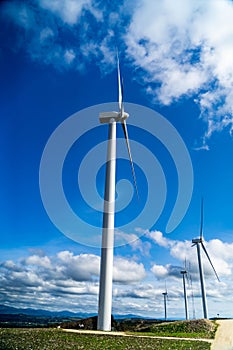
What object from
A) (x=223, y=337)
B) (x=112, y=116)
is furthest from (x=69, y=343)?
(x=112, y=116)

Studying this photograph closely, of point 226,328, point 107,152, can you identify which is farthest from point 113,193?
point 226,328

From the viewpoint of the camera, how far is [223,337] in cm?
3819

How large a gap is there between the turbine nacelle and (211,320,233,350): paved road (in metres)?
31.5

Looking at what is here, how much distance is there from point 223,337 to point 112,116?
32897mm

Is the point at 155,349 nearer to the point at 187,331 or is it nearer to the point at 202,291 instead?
the point at 187,331

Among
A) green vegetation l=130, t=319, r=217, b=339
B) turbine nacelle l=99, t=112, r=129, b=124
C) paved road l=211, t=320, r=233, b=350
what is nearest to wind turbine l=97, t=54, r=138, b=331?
turbine nacelle l=99, t=112, r=129, b=124

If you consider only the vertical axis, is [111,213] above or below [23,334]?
above

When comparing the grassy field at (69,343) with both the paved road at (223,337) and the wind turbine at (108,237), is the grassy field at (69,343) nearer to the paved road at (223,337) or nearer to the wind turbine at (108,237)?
the paved road at (223,337)

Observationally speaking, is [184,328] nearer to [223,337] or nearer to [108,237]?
[223,337]

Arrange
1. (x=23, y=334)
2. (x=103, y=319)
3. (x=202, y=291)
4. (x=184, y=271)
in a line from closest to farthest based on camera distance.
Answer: (x=23, y=334)
(x=103, y=319)
(x=202, y=291)
(x=184, y=271)

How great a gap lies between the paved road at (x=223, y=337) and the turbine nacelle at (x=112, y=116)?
31539mm

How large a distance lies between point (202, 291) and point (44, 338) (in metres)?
50.9

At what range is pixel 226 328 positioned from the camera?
44.2 metres

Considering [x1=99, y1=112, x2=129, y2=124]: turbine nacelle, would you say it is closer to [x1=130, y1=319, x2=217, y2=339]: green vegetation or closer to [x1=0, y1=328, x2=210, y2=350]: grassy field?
[x1=130, y1=319, x2=217, y2=339]: green vegetation
